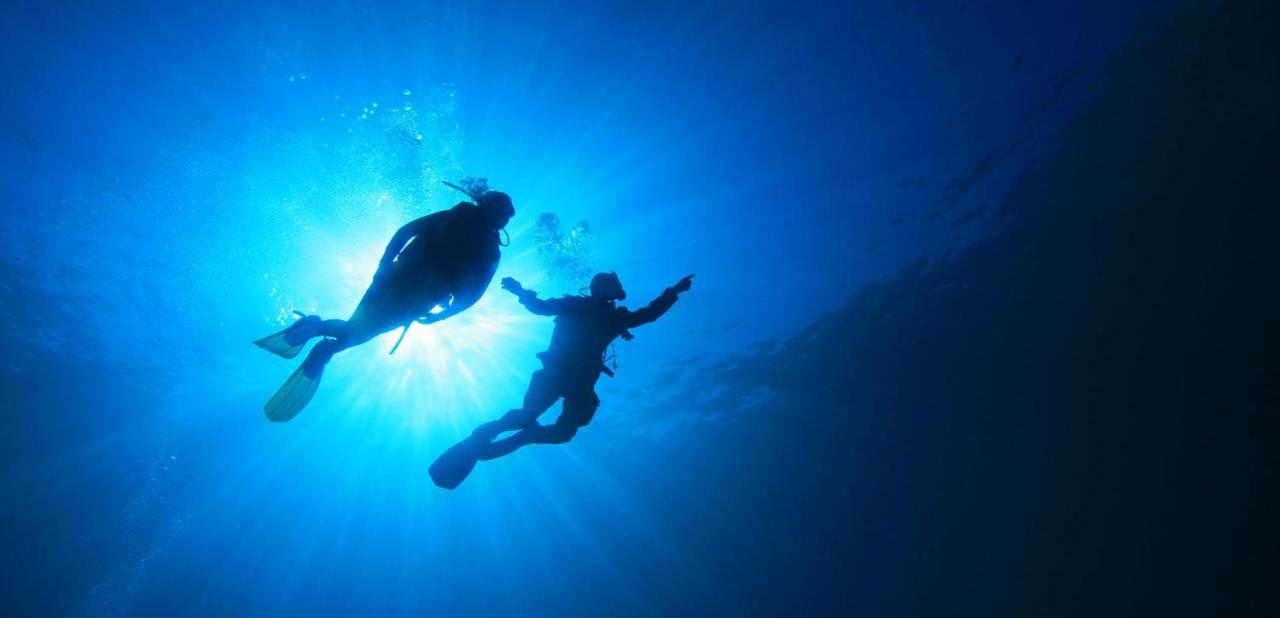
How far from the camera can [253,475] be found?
30953mm

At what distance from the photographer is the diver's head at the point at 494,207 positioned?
14.4ft

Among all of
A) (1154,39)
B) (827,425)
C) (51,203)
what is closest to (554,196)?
(51,203)

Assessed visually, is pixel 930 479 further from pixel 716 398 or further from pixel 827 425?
pixel 716 398

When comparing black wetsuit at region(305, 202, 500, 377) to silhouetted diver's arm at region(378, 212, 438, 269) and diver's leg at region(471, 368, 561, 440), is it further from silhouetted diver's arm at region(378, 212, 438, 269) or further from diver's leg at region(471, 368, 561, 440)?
diver's leg at region(471, 368, 561, 440)

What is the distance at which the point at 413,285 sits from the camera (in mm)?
4047

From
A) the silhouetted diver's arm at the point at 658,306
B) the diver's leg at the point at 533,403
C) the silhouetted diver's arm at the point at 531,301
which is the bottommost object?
the diver's leg at the point at 533,403

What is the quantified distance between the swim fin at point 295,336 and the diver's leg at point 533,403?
1603mm

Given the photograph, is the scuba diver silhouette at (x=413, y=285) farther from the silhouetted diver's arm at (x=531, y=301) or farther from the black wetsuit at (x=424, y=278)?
the silhouetted diver's arm at (x=531, y=301)

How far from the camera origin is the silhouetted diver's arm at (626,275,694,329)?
4.79 meters

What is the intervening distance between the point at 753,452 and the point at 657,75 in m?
20.3

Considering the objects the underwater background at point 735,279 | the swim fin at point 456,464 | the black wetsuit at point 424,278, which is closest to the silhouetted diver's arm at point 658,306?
the black wetsuit at point 424,278

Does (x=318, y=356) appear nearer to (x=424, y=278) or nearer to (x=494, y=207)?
(x=424, y=278)

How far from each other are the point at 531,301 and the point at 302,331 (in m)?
1.85

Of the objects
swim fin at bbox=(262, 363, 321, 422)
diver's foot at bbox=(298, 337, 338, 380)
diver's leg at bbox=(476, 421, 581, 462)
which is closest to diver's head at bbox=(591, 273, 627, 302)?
diver's leg at bbox=(476, 421, 581, 462)
